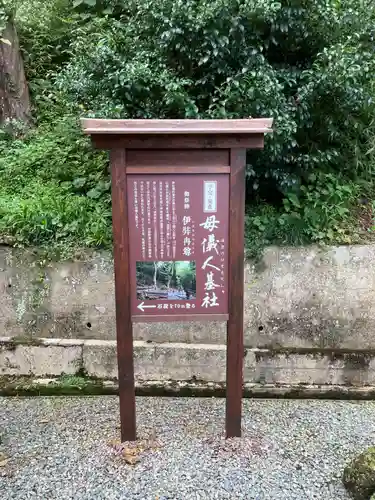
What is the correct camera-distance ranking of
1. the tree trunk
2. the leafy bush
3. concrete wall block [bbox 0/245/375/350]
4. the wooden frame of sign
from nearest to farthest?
1. the wooden frame of sign
2. the leafy bush
3. concrete wall block [bbox 0/245/375/350]
4. the tree trunk

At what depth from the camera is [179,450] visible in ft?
11.5

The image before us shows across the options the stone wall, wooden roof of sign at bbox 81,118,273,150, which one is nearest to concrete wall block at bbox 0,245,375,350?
the stone wall

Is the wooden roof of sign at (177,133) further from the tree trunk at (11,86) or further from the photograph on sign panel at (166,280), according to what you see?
the tree trunk at (11,86)

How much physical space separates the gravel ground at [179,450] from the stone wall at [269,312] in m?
0.35

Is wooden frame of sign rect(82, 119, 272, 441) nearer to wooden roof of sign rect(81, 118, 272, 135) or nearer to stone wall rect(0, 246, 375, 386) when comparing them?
wooden roof of sign rect(81, 118, 272, 135)

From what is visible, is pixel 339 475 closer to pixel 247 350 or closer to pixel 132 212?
pixel 247 350

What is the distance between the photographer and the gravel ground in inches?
122

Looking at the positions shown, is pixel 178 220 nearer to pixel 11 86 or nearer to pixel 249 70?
pixel 249 70

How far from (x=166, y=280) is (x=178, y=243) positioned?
30 cm

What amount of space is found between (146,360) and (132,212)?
2.01m

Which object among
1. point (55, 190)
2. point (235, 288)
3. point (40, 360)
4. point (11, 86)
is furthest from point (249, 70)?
point (11, 86)

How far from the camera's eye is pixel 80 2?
7.04m

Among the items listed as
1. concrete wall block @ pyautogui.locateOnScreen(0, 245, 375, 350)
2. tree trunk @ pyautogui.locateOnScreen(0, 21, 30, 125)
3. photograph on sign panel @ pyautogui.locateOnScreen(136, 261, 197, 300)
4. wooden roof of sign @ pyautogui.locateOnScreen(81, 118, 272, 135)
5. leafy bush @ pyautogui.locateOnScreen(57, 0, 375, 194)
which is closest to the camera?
wooden roof of sign @ pyautogui.locateOnScreen(81, 118, 272, 135)

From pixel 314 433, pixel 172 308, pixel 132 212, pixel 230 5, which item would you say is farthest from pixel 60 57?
pixel 314 433
